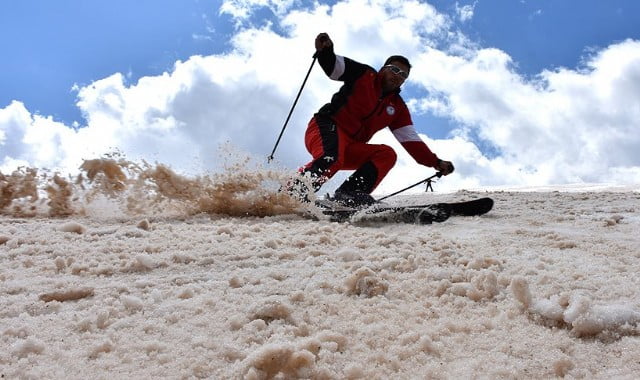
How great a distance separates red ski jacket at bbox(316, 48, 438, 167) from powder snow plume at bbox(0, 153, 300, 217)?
1.18 m

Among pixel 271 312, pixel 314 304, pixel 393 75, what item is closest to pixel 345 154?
pixel 393 75

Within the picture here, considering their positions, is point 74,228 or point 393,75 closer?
point 74,228

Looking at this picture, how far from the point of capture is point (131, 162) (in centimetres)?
373

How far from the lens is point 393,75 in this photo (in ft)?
15.4

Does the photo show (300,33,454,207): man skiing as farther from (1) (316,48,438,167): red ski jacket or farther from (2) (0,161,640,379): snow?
(2) (0,161,640,379): snow

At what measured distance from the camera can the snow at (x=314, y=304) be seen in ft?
3.47

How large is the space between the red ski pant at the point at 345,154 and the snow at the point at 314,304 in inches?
64.9

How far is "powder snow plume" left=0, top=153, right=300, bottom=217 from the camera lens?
11.6 feet

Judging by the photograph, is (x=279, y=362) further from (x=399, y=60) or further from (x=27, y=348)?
(x=399, y=60)

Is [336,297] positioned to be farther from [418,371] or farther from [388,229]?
[388,229]

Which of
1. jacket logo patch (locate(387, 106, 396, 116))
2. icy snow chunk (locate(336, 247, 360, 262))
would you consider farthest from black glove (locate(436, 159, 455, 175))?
icy snow chunk (locate(336, 247, 360, 262))

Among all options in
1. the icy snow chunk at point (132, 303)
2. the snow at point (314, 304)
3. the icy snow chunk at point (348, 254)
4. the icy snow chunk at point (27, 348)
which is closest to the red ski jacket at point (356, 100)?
the snow at point (314, 304)

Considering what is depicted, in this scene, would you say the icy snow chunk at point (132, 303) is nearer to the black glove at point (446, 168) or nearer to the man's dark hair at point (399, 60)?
the black glove at point (446, 168)

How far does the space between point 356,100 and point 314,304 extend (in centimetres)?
341
